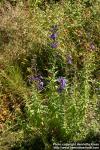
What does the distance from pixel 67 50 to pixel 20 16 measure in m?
1.12

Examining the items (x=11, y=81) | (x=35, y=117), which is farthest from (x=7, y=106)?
(x=35, y=117)

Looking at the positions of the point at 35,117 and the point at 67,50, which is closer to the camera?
the point at 35,117

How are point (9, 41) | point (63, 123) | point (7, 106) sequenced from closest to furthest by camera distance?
point (63, 123) < point (7, 106) < point (9, 41)

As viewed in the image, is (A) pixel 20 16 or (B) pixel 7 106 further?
(A) pixel 20 16

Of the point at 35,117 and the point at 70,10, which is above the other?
the point at 70,10

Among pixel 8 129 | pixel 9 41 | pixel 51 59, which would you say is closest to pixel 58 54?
pixel 51 59

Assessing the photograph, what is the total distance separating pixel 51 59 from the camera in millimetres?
6492

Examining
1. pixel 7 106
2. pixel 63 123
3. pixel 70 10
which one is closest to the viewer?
pixel 63 123

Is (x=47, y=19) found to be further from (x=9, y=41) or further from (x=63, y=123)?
(x=63, y=123)

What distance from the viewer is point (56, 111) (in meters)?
5.19

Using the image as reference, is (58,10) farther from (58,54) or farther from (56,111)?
(56,111)

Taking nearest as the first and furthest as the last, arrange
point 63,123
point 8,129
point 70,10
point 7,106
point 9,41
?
point 63,123, point 8,129, point 7,106, point 9,41, point 70,10

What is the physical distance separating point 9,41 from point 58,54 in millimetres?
876

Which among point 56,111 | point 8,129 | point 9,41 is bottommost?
point 8,129
